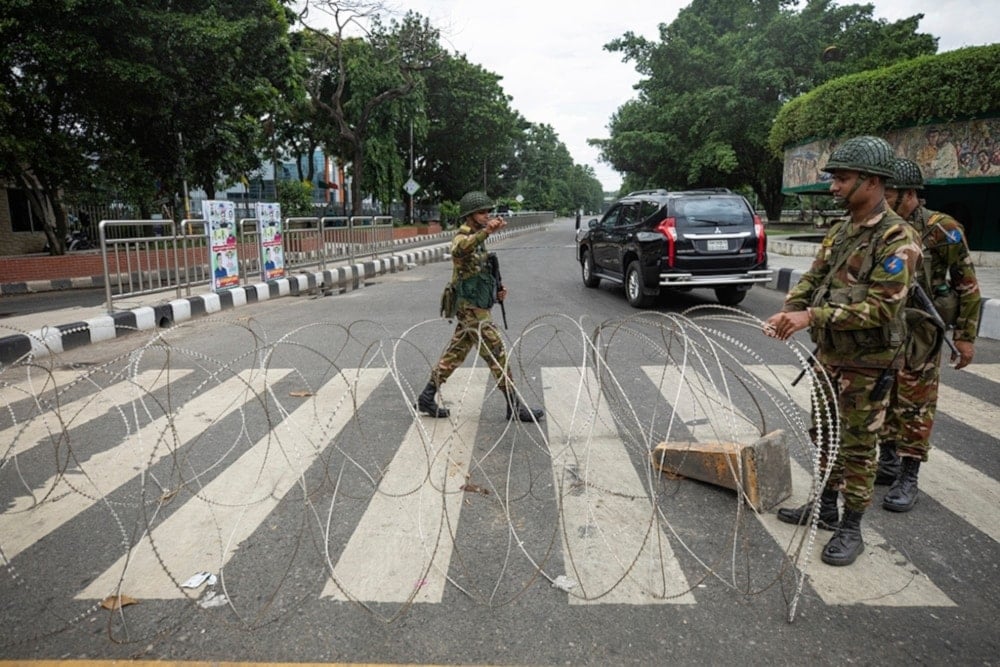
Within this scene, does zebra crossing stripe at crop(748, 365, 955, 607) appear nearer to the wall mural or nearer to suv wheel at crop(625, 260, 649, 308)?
Result: suv wheel at crop(625, 260, 649, 308)

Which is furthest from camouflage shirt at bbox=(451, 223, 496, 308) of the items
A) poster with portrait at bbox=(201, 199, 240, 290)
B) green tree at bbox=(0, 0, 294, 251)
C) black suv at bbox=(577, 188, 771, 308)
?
green tree at bbox=(0, 0, 294, 251)

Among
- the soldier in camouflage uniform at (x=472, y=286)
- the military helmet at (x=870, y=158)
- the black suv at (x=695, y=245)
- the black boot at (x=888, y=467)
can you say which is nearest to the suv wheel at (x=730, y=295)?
the black suv at (x=695, y=245)

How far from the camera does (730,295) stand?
33.4ft

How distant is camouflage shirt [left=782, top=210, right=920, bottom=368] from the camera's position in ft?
8.84

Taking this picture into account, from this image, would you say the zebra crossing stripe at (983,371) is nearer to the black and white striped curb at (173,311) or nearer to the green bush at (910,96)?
the black and white striped curb at (173,311)

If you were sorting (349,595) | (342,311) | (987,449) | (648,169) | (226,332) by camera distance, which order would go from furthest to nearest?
(648,169) → (342,311) → (226,332) → (987,449) → (349,595)

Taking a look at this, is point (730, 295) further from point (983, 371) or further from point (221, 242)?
point (221, 242)

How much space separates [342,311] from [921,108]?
12415mm

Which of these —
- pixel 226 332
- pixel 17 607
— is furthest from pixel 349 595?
pixel 226 332

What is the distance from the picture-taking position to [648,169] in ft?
107

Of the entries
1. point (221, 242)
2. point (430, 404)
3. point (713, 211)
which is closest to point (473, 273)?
point (430, 404)

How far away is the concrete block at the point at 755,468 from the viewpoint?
3.39 metres

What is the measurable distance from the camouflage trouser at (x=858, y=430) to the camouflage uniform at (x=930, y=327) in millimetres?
639

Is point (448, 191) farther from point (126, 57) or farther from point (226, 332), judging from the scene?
point (226, 332)
